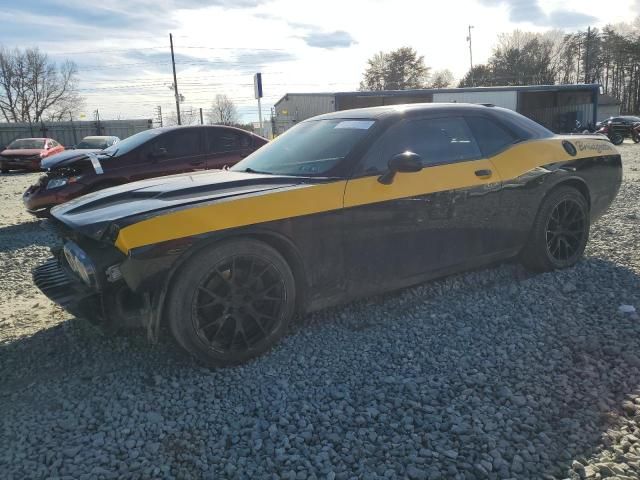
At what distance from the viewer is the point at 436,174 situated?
3686mm

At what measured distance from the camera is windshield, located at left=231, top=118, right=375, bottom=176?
353 cm

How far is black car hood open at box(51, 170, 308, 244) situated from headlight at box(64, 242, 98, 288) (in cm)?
14

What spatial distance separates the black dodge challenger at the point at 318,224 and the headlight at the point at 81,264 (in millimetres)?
16

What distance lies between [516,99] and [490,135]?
31.7 metres

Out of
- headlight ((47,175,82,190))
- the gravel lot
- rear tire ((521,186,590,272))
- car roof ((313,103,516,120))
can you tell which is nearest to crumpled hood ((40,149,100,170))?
headlight ((47,175,82,190))

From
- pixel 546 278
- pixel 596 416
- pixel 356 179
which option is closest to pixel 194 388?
pixel 356 179

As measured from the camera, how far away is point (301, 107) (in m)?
40.7

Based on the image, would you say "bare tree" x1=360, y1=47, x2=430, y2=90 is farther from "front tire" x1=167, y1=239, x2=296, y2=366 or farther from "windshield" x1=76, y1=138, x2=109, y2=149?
"front tire" x1=167, y1=239, x2=296, y2=366

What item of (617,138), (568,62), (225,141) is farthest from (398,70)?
(225,141)

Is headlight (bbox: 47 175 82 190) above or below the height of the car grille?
above

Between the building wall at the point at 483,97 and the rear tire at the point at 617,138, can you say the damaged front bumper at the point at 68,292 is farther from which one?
the building wall at the point at 483,97

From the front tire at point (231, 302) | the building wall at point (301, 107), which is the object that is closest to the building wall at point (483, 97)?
the building wall at point (301, 107)

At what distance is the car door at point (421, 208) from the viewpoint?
338 centimetres

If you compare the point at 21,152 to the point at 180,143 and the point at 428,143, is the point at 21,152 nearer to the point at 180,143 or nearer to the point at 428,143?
the point at 180,143
